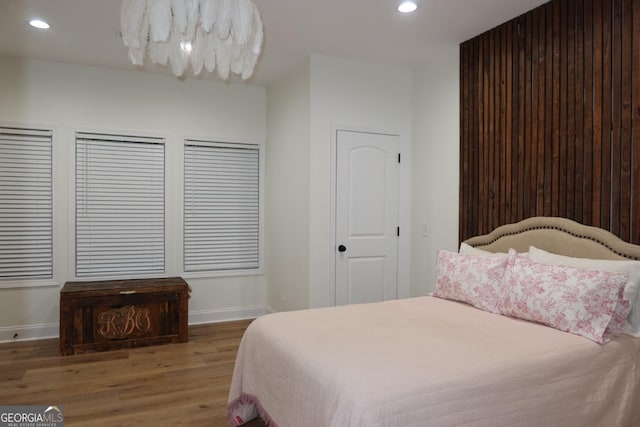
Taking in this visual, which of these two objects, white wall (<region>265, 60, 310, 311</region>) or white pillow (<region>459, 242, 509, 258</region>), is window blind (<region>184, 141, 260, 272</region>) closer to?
white wall (<region>265, 60, 310, 311</region>)

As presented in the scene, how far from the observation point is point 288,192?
4.51m

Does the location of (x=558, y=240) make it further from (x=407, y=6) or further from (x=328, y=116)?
(x=328, y=116)

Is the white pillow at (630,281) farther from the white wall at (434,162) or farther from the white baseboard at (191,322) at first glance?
the white baseboard at (191,322)

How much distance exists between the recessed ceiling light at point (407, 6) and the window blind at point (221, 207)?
2480 millimetres

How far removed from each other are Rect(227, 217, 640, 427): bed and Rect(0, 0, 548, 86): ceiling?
1725mm

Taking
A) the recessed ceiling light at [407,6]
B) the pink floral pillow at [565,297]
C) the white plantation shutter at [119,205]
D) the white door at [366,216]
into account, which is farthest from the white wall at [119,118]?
the pink floral pillow at [565,297]

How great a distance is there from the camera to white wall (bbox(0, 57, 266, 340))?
4211mm

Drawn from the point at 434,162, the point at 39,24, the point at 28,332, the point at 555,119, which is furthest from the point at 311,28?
the point at 28,332

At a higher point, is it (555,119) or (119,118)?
(119,118)

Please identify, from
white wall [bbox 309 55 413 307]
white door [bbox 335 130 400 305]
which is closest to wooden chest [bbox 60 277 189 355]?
white wall [bbox 309 55 413 307]

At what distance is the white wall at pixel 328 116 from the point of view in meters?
4.02

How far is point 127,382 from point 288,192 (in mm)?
2216

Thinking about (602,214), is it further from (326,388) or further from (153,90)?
(153,90)

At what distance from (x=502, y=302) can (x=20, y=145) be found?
4.40 m
